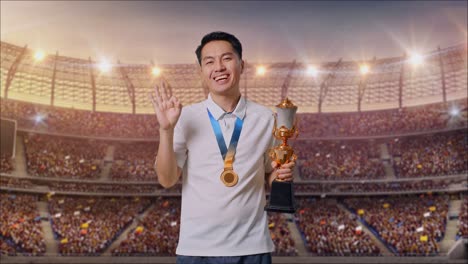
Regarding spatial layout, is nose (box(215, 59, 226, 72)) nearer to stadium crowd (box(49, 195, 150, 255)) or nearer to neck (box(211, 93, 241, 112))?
neck (box(211, 93, 241, 112))

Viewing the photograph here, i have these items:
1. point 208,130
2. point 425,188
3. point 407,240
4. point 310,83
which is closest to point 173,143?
point 208,130

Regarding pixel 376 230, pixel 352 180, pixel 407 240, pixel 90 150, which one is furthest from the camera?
pixel 90 150

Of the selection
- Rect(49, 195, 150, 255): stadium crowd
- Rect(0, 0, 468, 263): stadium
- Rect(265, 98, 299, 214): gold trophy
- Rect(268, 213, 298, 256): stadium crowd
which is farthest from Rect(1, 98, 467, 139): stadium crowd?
Rect(265, 98, 299, 214): gold trophy

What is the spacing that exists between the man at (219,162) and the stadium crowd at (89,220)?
28.1m

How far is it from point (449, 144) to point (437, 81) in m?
8.97

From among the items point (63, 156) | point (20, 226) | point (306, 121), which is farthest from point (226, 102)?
point (306, 121)

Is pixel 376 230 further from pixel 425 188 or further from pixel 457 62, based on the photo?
pixel 457 62

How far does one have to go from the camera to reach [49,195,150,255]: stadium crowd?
29.8 meters

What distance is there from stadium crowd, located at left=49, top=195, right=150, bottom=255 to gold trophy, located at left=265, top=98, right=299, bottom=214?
92.4 ft

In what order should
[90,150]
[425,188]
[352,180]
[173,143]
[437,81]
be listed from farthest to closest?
[437,81], [90,150], [352,180], [425,188], [173,143]

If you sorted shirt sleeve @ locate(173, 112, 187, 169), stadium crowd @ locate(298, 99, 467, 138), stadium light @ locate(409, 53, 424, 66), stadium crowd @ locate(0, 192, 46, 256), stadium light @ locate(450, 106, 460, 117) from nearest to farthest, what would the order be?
1. shirt sleeve @ locate(173, 112, 187, 169)
2. stadium crowd @ locate(0, 192, 46, 256)
3. stadium light @ locate(409, 53, 424, 66)
4. stadium light @ locate(450, 106, 460, 117)
5. stadium crowd @ locate(298, 99, 467, 138)

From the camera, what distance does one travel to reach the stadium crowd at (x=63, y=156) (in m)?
39.5

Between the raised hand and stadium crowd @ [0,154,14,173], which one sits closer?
the raised hand

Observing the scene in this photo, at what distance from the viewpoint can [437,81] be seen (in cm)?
4850
